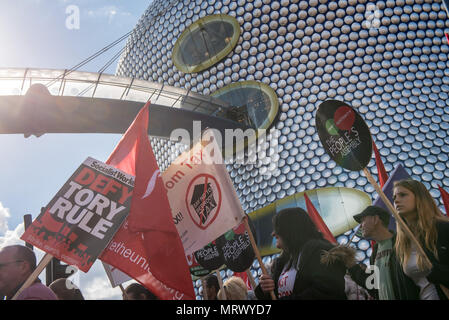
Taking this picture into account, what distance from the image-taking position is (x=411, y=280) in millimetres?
2896

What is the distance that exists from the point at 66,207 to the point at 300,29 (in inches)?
521

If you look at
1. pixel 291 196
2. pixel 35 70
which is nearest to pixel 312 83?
pixel 291 196

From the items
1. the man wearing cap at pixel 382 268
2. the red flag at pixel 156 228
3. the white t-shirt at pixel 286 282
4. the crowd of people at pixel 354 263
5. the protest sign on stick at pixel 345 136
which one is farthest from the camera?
the protest sign on stick at pixel 345 136

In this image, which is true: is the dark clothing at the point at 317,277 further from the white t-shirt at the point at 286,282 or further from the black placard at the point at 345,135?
the black placard at the point at 345,135

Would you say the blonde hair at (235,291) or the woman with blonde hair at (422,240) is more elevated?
the woman with blonde hair at (422,240)

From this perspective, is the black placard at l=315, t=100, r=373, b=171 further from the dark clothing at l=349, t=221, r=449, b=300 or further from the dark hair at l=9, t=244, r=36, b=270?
the dark hair at l=9, t=244, r=36, b=270

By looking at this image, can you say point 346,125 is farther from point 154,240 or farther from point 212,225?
point 154,240

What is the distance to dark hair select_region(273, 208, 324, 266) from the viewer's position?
3.05 m

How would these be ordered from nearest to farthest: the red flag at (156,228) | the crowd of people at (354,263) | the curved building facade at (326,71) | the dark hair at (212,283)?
the crowd of people at (354,263) < the red flag at (156,228) < the dark hair at (212,283) < the curved building facade at (326,71)

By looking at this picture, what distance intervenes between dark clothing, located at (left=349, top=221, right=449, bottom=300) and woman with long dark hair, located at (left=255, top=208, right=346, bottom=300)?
369 mm

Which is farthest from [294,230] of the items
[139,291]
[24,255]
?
[24,255]

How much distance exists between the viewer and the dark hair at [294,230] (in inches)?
120

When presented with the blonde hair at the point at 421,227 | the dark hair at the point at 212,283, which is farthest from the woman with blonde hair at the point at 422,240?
the dark hair at the point at 212,283

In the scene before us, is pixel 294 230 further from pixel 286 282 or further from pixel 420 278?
pixel 420 278
